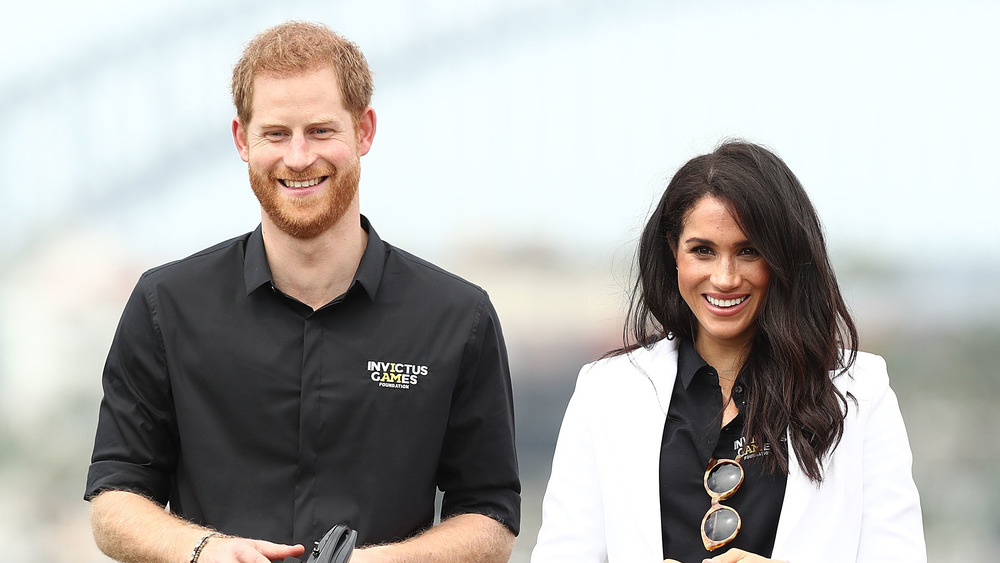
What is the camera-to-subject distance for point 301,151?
232cm

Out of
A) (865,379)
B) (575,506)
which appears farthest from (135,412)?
(865,379)

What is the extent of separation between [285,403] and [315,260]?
→ 29 centimetres

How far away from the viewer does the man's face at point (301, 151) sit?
7.65ft

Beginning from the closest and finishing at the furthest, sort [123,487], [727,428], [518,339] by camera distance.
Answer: [727,428] → [123,487] → [518,339]

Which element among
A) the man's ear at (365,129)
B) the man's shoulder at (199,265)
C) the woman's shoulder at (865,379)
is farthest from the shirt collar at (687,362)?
the man's shoulder at (199,265)

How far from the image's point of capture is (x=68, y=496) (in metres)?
3.70

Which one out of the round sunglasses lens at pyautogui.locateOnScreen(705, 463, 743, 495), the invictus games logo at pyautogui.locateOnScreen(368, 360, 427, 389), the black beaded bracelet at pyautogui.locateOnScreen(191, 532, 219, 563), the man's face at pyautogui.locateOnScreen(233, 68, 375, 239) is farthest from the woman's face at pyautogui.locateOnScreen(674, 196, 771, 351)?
→ the black beaded bracelet at pyautogui.locateOnScreen(191, 532, 219, 563)

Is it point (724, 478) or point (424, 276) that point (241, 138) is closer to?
point (424, 276)

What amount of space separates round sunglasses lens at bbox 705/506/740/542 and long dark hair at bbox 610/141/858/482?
0.11 meters

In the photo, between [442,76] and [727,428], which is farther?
[442,76]

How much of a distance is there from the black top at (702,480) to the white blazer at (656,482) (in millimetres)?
28

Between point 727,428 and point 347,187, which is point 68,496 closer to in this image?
point 347,187

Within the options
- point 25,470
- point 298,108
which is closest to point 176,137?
point 25,470

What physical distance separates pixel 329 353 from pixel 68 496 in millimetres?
1662
